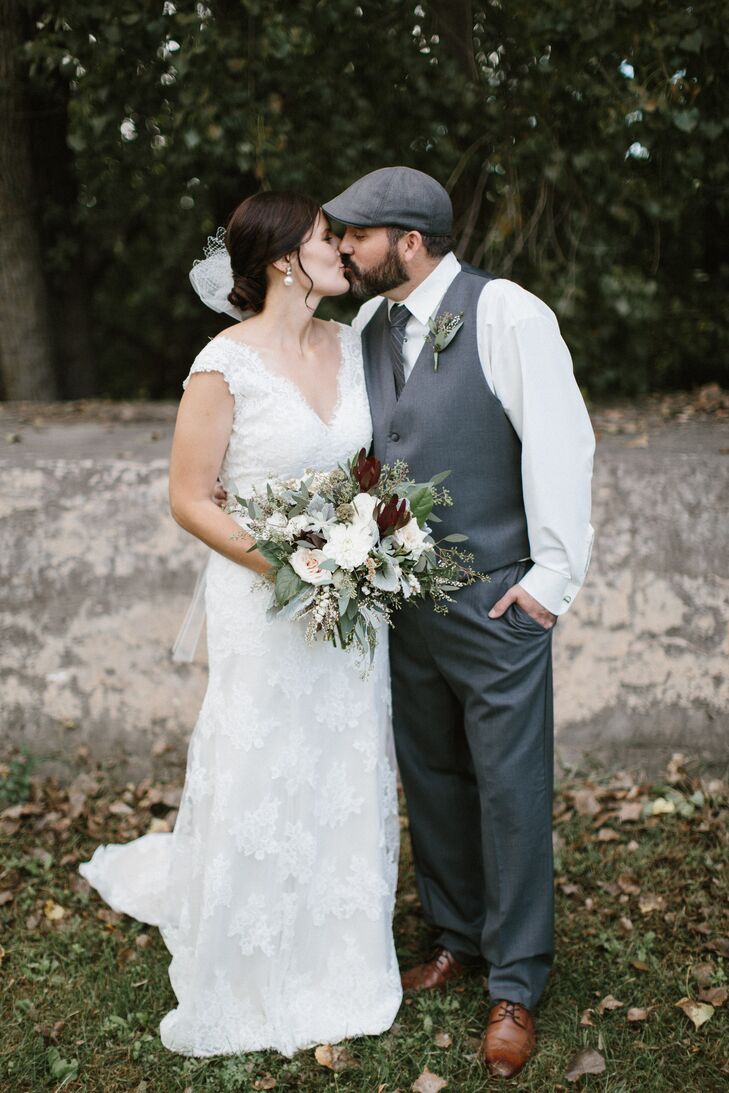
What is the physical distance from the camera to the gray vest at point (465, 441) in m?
2.77

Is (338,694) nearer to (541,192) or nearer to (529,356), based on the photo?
(529,356)

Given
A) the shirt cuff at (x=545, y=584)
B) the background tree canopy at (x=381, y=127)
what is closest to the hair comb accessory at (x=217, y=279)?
the shirt cuff at (x=545, y=584)

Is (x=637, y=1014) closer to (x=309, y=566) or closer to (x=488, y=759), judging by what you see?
(x=488, y=759)

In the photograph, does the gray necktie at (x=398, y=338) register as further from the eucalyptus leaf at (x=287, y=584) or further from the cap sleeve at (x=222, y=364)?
the eucalyptus leaf at (x=287, y=584)

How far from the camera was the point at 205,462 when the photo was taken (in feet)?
9.30

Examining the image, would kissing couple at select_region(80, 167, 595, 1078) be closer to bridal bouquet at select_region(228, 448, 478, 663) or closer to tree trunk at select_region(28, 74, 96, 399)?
bridal bouquet at select_region(228, 448, 478, 663)

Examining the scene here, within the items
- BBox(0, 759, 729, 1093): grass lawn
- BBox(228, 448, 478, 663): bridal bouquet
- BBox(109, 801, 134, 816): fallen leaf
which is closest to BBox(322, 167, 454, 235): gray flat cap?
BBox(228, 448, 478, 663): bridal bouquet

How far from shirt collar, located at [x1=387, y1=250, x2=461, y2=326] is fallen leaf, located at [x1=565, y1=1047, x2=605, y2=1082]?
2.18 m

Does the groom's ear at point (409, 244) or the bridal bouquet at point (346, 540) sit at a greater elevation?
the groom's ear at point (409, 244)

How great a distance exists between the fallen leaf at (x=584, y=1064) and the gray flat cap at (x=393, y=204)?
95.7 inches

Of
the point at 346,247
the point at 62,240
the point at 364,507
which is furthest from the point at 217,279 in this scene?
the point at 62,240

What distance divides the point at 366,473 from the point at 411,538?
0.65ft

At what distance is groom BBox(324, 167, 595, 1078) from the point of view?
109 inches

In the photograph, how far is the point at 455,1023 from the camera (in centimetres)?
308
